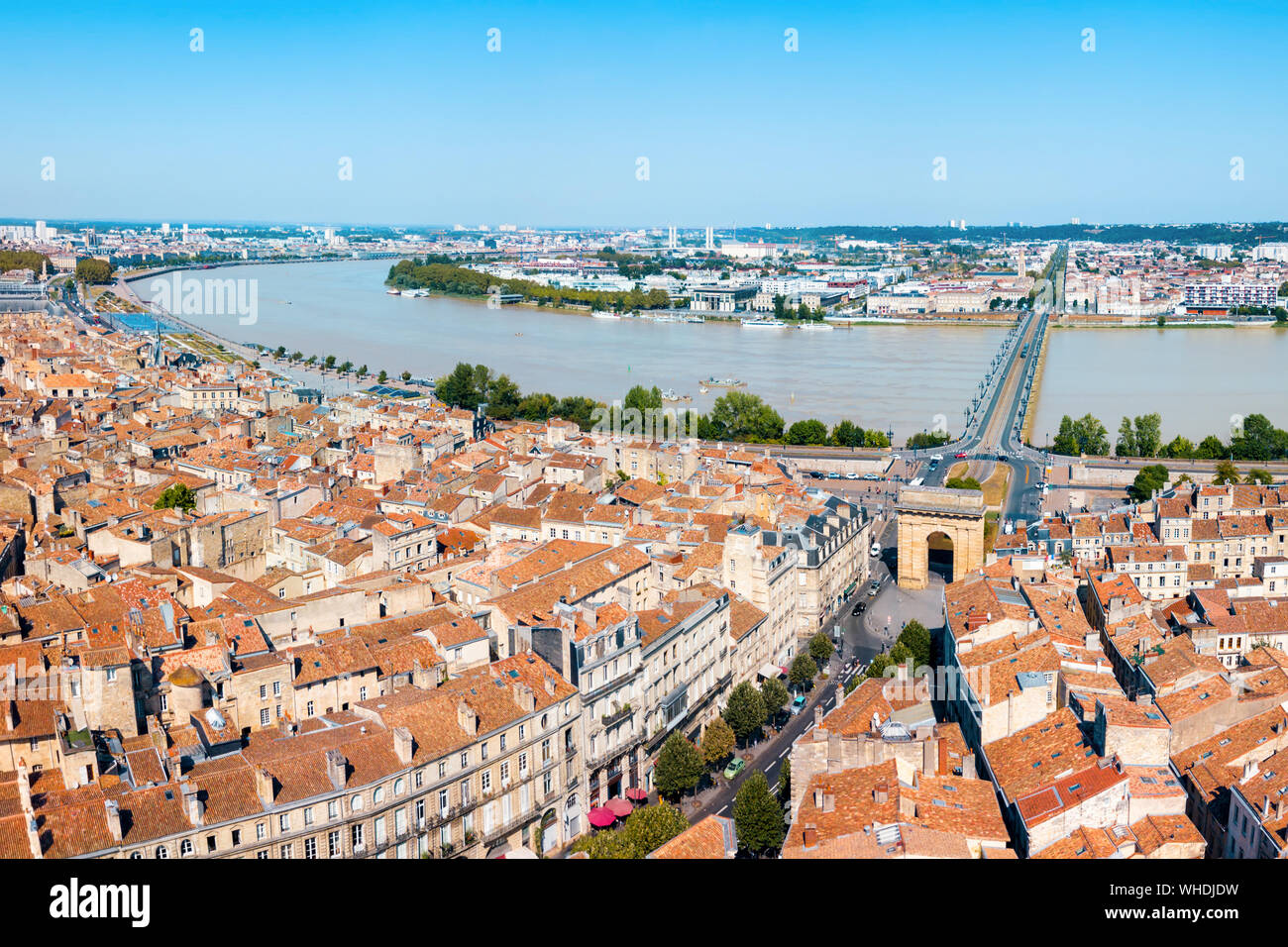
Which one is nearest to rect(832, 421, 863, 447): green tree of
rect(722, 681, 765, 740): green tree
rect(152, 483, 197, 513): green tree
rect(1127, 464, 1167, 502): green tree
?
Result: rect(1127, 464, 1167, 502): green tree

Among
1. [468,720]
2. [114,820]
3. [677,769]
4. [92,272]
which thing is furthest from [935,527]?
[92,272]

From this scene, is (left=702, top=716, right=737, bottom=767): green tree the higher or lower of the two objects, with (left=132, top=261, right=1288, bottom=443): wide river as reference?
lower

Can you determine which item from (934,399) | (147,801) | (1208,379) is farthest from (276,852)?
(1208,379)

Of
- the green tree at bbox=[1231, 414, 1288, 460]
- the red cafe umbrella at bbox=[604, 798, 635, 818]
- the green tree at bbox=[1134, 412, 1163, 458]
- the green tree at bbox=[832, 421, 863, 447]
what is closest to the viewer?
the red cafe umbrella at bbox=[604, 798, 635, 818]

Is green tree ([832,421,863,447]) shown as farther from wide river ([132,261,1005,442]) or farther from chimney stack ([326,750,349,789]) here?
chimney stack ([326,750,349,789])

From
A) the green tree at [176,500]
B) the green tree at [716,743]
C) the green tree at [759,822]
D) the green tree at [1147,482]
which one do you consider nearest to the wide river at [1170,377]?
the green tree at [1147,482]

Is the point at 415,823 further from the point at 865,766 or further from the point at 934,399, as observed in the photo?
the point at 934,399
